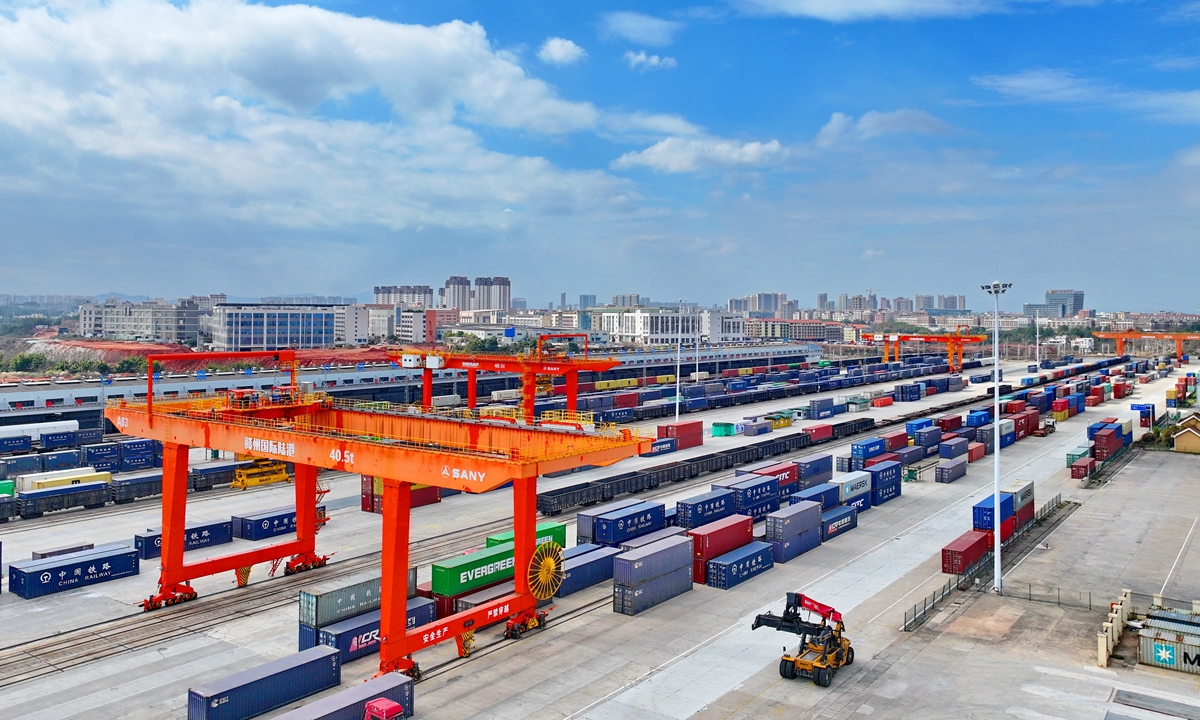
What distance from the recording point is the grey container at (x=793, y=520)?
42.4 metres

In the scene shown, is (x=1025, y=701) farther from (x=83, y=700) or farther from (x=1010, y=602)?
(x=83, y=700)

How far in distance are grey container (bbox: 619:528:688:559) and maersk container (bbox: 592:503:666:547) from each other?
0.42 metres

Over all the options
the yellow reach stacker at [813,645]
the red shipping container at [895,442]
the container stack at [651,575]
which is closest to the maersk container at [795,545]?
the container stack at [651,575]

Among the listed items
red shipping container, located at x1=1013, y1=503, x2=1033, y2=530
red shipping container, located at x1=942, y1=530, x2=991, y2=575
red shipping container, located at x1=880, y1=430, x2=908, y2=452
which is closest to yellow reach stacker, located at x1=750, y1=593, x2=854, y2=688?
red shipping container, located at x1=942, y1=530, x2=991, y2=575

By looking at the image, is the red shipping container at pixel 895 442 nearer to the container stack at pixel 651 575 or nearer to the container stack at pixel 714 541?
the container stack at pixel 714 541

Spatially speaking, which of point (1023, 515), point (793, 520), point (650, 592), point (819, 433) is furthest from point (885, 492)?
point (650, 592)

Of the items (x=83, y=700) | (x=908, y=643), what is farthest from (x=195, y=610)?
(x=908, y=643)

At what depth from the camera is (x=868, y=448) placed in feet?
221

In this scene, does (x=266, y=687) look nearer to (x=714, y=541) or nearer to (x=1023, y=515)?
(x=714, y=541)

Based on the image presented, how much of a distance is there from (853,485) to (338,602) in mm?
34719

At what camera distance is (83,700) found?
26281 mm

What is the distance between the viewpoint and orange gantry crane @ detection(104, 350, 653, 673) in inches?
1090

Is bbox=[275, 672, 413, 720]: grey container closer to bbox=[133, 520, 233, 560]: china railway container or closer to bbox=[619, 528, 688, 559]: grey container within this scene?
bbox=[619, 528, 688, 559]: grey container

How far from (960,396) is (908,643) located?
108 m
